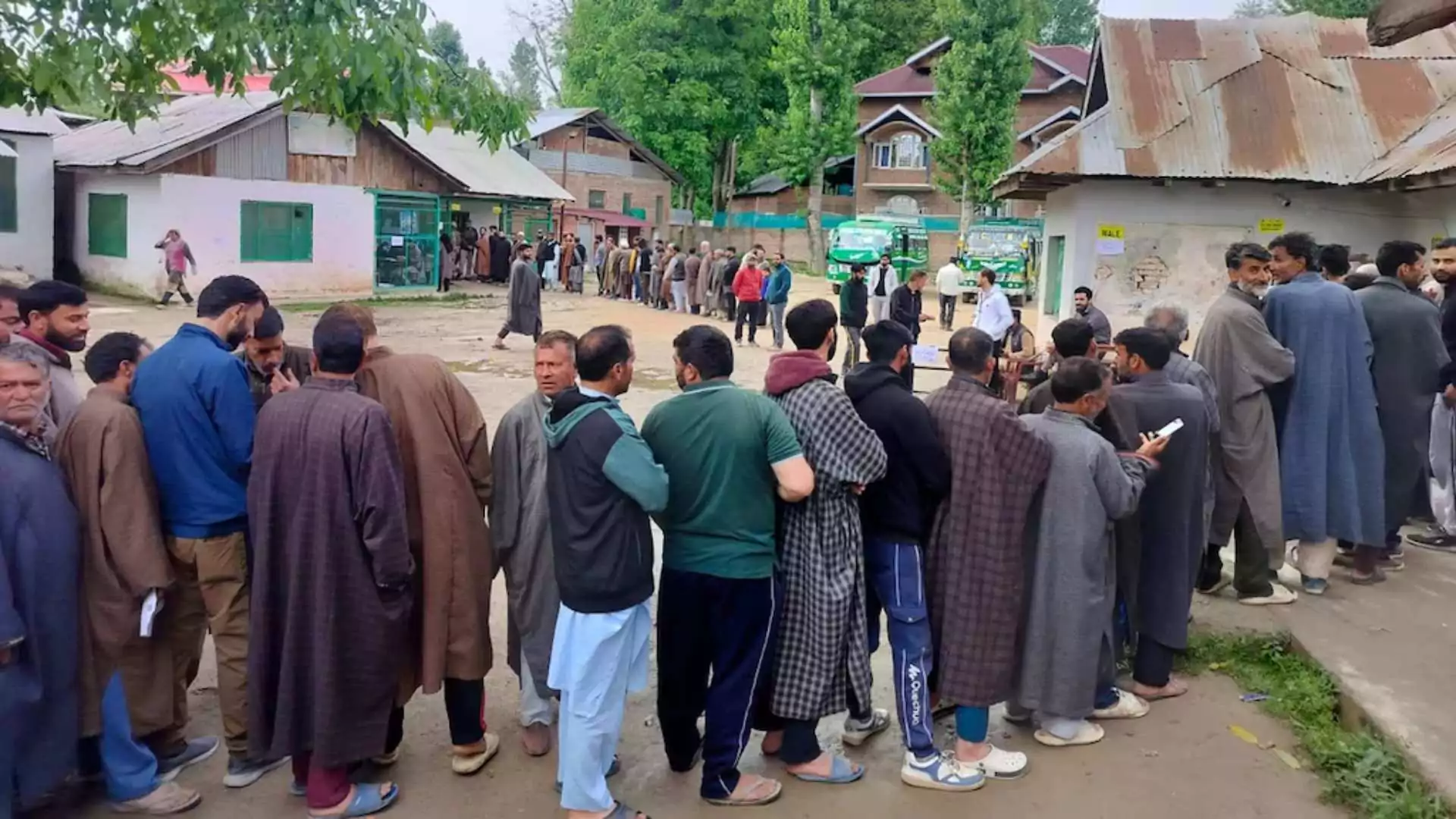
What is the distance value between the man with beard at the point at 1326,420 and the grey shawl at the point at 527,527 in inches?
148

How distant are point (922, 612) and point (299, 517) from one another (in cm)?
215

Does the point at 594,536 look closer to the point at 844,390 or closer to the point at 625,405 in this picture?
the point at 844,390

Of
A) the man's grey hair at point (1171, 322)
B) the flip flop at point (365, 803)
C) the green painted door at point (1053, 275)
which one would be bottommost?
the flip flop at point (365, 803)

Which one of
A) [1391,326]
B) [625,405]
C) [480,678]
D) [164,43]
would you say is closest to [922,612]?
[480,678]

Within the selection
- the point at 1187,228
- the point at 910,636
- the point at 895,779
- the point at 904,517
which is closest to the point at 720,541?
the point at 904,517

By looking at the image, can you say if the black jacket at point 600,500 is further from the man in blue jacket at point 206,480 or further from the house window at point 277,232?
the house window at point 277,232

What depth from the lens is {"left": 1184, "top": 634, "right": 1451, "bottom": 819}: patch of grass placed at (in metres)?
3.84

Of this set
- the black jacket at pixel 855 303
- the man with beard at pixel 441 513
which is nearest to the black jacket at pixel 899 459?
the man with beard at pixel 441 513

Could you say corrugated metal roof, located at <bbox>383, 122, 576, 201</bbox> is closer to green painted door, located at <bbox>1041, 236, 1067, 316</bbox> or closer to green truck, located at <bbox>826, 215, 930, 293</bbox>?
green truck, located at <bbox>826, 215, 930, 293</bbox>

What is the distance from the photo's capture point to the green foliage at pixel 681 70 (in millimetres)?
39281

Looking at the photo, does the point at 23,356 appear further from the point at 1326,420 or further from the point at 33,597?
the point at 1326,420

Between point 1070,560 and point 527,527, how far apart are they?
199 cm

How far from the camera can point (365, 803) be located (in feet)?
12.6

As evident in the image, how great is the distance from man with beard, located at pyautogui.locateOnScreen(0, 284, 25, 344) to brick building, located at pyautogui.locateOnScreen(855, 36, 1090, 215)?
131 ft
